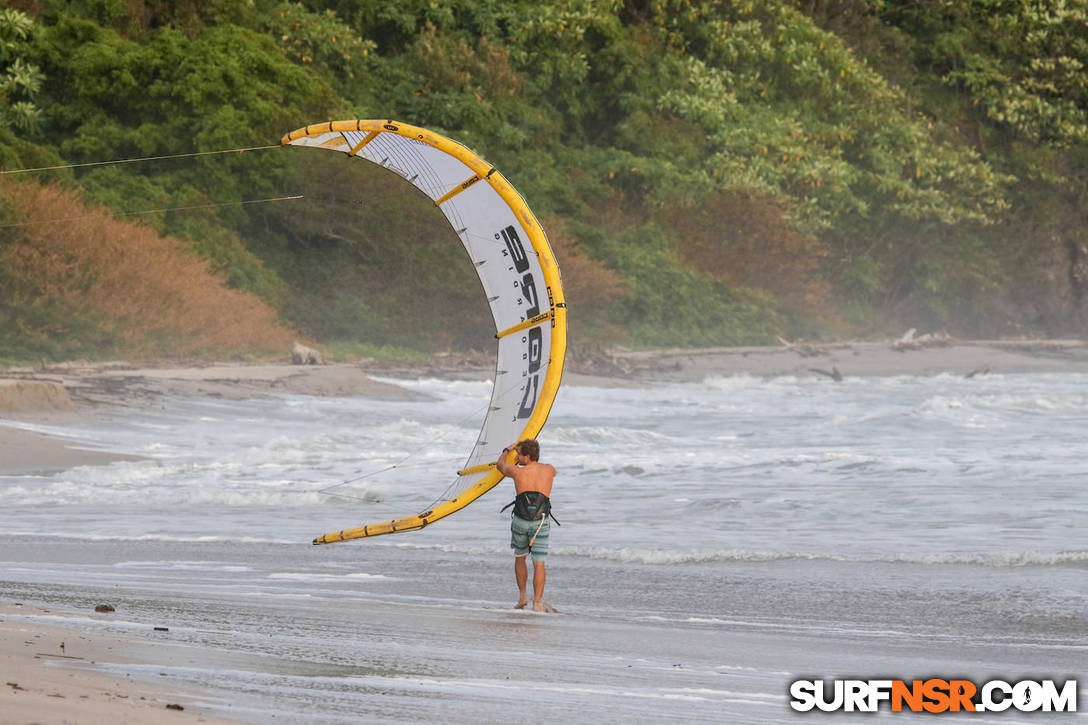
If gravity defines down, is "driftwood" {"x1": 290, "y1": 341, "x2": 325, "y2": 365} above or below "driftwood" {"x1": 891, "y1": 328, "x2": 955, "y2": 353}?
below

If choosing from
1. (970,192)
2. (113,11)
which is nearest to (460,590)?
(113,11)

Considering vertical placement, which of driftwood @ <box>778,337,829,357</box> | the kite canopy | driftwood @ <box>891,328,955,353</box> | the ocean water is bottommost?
the ocean water

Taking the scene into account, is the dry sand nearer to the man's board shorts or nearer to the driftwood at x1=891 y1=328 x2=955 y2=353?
the man's board shorts

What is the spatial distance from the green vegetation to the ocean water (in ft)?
30.1

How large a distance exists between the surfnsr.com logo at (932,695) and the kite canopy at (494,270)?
3.33m

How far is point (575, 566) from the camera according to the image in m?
10.1

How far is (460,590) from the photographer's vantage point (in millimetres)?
8914

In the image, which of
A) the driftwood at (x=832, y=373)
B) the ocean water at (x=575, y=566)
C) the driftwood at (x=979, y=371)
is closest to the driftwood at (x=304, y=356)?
the ocean water at (x=575, y=566)

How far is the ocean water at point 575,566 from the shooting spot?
6090mm

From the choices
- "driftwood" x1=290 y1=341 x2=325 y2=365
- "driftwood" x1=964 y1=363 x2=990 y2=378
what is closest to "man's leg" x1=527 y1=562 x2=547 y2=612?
"driftwood" x1=290 y1=341 x2=325 y2=365

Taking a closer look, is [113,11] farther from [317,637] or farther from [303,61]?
[317,637]

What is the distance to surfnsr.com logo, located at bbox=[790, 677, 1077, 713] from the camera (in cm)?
590

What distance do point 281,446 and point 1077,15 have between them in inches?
1331

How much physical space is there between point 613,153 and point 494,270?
98.0 ft
